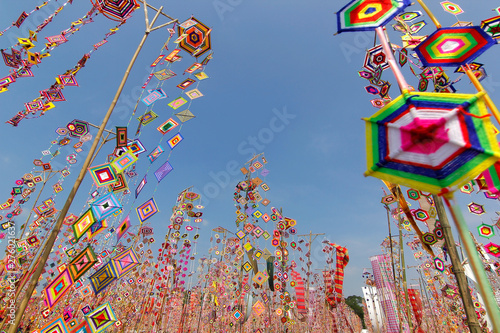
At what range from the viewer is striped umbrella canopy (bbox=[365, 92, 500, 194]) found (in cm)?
155

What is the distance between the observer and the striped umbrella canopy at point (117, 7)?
418 cm

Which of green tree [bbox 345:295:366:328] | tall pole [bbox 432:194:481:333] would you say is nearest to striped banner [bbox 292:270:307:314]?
tall pole [bbox 432:194:481:333]

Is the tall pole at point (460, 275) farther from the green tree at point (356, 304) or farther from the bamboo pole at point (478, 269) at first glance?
the green tree at point (356, 304)

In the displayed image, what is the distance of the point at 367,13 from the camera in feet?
8.00

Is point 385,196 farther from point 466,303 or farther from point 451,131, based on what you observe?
point 451,131

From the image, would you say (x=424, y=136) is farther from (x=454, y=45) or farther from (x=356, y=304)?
(x=356, y=304)

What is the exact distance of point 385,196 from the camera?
835 centimetres

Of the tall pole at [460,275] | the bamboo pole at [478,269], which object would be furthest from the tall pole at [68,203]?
the tall pole at [460,275]

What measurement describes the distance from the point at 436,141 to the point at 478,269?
81 centimetres

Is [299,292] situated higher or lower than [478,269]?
higher

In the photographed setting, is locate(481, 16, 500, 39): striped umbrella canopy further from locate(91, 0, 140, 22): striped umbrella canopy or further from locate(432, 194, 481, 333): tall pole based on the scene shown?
locate(91, 0, 140, 22): striped umbrella canopy

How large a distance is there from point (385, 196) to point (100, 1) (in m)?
9.28

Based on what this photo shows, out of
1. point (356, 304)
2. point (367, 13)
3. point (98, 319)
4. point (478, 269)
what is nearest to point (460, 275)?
point (478, 269)

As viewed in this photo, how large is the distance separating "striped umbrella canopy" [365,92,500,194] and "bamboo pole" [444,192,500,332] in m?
0.21
